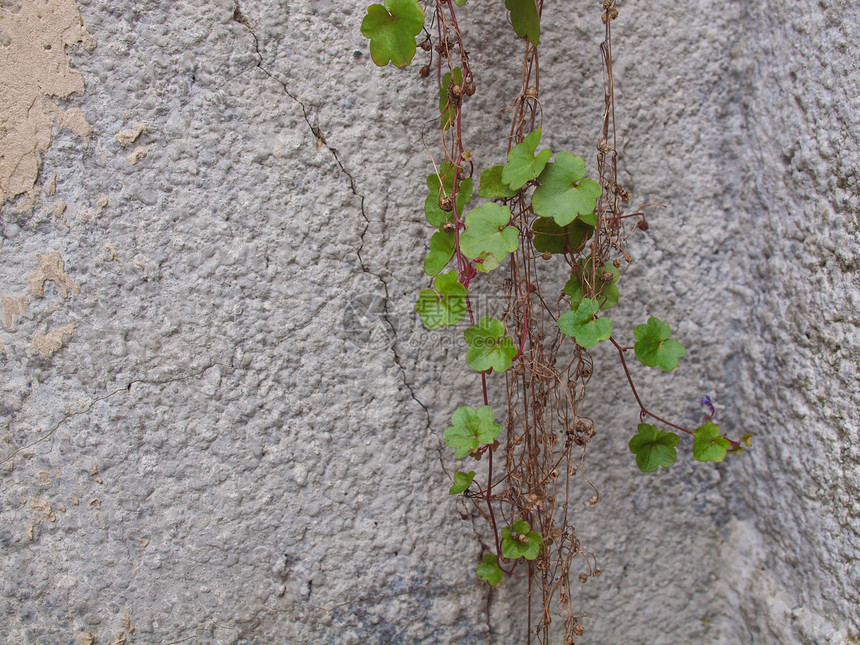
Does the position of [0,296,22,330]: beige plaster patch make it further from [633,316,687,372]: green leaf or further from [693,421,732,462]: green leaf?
[693,421,732,462]: green leaf

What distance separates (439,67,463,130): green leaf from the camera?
0.92 meters

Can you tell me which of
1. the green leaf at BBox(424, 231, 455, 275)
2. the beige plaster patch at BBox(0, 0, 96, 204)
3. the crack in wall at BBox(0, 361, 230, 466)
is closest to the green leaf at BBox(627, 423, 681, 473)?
the green leaf at BBox(424, 231, 455, 275)

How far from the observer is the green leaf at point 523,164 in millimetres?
900

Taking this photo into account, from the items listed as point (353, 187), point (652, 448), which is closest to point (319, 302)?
point (353, 187)

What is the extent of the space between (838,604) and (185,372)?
1.23m

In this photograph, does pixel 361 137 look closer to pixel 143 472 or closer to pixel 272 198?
pixel 272 198

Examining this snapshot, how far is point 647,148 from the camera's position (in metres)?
1.12

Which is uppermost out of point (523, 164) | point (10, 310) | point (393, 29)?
point (393, 29)

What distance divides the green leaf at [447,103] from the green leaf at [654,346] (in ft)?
1.58

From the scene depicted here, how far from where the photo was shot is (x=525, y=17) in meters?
0.91

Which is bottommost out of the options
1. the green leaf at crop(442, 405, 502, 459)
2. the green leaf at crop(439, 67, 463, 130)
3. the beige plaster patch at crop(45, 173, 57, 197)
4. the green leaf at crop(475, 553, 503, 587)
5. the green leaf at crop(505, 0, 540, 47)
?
Answer: the green leaf at crop(475, 553, 503, 587)

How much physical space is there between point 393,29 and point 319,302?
18.5 inches

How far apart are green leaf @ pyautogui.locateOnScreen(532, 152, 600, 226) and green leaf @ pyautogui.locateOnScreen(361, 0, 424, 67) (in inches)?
11.2

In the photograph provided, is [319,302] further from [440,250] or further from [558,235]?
[558,235]
